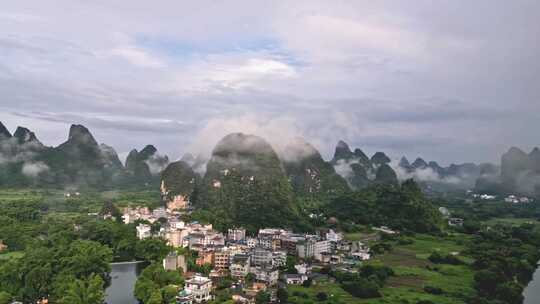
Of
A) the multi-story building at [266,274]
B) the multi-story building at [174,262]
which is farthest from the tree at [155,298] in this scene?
the multi-story building at [266,274]

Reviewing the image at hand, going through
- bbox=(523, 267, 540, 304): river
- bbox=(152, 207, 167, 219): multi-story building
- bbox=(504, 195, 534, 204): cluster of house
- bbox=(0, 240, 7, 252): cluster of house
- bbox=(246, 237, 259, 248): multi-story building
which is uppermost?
bbox=(504, 195, 534, 204): cluster of house

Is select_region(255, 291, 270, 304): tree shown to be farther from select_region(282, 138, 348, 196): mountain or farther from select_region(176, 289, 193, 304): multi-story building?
select_region(282, 138, 348, 196): mountain

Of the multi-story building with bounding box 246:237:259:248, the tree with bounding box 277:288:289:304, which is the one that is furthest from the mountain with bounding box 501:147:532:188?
the tree with bounding box 277:288:289:304

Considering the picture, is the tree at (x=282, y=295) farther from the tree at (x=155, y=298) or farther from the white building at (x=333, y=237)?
the white building at (x=333, y=237)

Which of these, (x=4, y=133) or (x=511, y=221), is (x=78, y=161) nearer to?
(x=4, y=133)

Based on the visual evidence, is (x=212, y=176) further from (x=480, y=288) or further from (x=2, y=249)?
(x=480, y=288)
